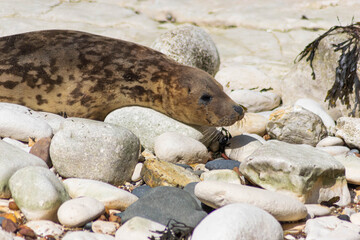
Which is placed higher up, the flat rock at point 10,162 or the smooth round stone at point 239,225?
the smooth round stone at point 239,225

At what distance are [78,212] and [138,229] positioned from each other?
0.46m

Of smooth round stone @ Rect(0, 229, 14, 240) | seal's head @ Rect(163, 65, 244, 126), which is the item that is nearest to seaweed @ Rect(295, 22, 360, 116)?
seal's head @ Rect(163, 65, 244, 126)

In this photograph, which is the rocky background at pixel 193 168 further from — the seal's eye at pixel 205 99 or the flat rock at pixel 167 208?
the seal's eye at pixel 205 99

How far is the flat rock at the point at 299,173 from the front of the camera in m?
3.80

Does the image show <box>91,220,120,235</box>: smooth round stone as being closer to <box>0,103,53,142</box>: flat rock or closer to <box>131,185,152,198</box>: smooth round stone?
<box>131,185,152,198</box>: smooth round stone

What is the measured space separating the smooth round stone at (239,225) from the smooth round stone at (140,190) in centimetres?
106

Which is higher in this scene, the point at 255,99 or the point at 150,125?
the point at 150,125

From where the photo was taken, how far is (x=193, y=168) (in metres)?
4.62

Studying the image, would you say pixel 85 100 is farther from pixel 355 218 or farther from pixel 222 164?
pixel 355 218

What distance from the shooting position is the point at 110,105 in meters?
5.28

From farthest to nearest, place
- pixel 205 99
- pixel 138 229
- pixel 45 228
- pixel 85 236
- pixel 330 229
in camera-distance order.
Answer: pixel 205 99 < pixel 330 229 < pixel 45 228 < pixel 138 229 < pixel 85 236

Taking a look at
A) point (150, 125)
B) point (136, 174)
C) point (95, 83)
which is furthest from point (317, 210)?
point (95, 83)

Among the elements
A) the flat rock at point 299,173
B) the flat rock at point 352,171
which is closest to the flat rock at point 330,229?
the flat rock at point 299,173

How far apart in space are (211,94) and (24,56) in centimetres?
216
